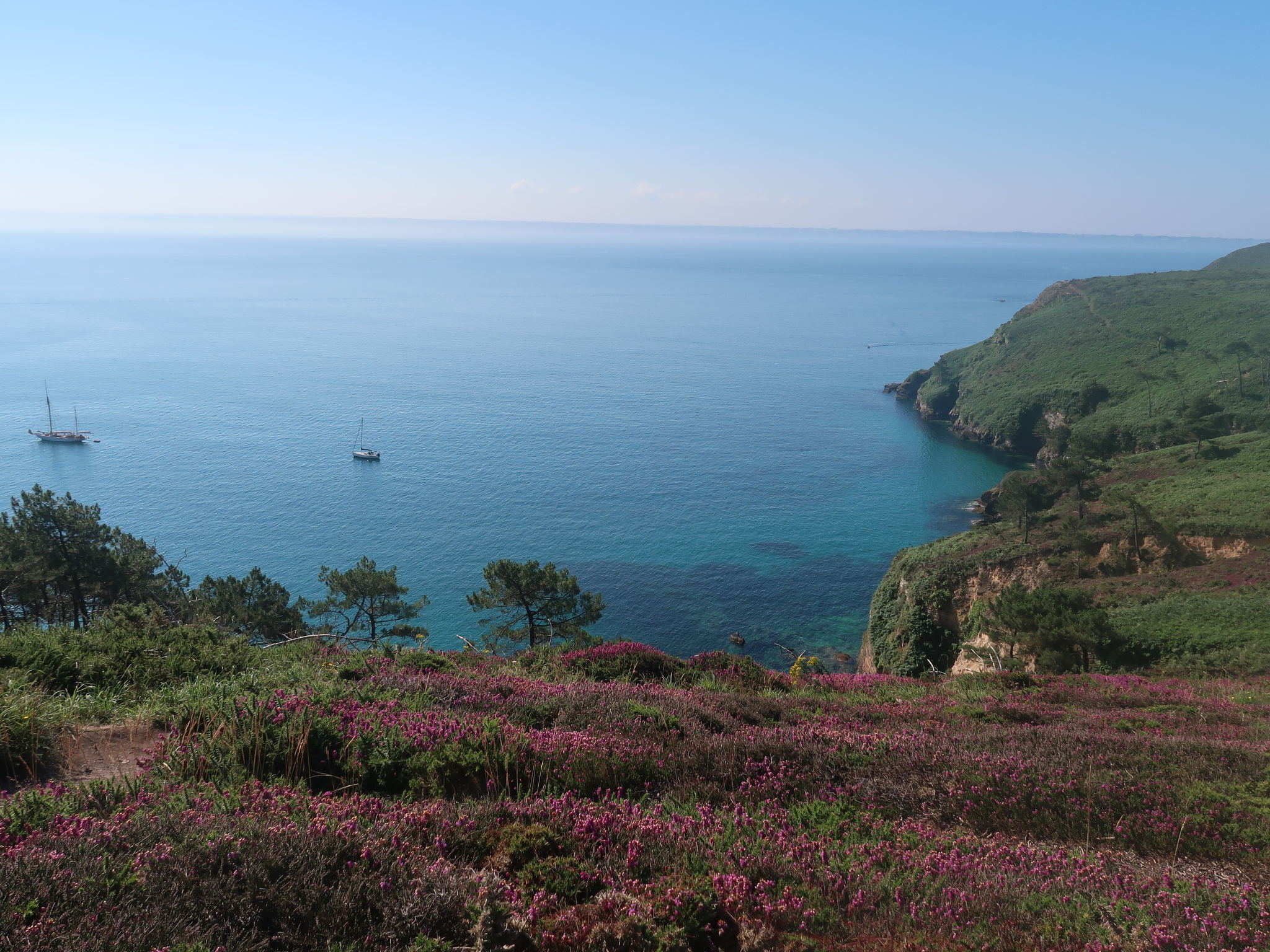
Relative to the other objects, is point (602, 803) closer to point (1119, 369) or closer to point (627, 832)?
point (627, 832)

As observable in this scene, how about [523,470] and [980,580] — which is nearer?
[980,580]

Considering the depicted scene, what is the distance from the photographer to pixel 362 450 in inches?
3787

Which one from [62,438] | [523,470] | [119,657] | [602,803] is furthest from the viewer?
[62,438]

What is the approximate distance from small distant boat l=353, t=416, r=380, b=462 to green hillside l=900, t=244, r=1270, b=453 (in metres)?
83.1

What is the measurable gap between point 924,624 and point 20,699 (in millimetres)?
47088

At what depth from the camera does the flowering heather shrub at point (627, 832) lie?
5.48 metres

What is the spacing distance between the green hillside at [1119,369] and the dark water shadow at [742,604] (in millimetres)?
27696

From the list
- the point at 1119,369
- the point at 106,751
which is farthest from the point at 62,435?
the point at 1119,369

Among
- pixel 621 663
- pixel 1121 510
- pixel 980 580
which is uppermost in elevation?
pixel 621 663

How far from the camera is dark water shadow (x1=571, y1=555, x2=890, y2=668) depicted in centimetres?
5466

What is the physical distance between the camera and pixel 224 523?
239 ft

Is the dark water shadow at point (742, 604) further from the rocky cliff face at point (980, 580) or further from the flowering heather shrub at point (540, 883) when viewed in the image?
the flowering heather shrub at point (540, 883)

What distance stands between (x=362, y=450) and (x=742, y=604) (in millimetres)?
61267

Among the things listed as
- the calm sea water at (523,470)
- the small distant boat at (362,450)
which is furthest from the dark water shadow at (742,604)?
the small distant boat at (362,450)
